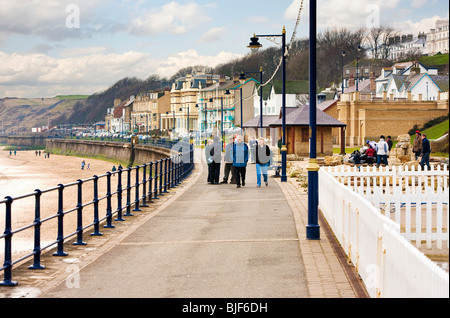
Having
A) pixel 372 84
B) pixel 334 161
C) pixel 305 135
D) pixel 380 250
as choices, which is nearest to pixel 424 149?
pixel 334 161

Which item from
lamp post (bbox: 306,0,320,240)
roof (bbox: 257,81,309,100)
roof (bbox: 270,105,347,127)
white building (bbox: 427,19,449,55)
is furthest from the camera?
white building (bbox: 427,19,449,55)

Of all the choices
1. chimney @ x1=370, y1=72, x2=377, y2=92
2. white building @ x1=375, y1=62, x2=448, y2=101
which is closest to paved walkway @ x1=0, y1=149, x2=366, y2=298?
white building @ x1=375, y1=62, x2=448, y2=101

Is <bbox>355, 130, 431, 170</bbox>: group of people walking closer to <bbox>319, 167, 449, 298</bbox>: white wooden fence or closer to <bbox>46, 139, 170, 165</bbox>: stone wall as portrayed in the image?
<bbox>319, 167, 449, 298</bbox>: white wooden fence

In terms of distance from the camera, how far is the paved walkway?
24.2 ft

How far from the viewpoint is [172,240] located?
36.7 ft

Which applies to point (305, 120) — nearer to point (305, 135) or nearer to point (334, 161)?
point (305, 135)

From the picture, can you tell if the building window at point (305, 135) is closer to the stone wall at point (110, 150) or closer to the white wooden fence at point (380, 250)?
the stone wall at point (110, 150)

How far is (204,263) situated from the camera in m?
8.97

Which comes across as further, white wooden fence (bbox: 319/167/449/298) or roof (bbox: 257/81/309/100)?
roof (bbox: 257/81/309/100)

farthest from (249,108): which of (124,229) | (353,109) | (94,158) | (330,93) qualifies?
(124,229)

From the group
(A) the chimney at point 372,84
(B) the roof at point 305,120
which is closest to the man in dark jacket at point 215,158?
(B) the roof at point 305,120

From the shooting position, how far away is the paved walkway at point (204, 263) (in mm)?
7367

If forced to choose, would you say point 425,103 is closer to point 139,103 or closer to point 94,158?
point 94,158
